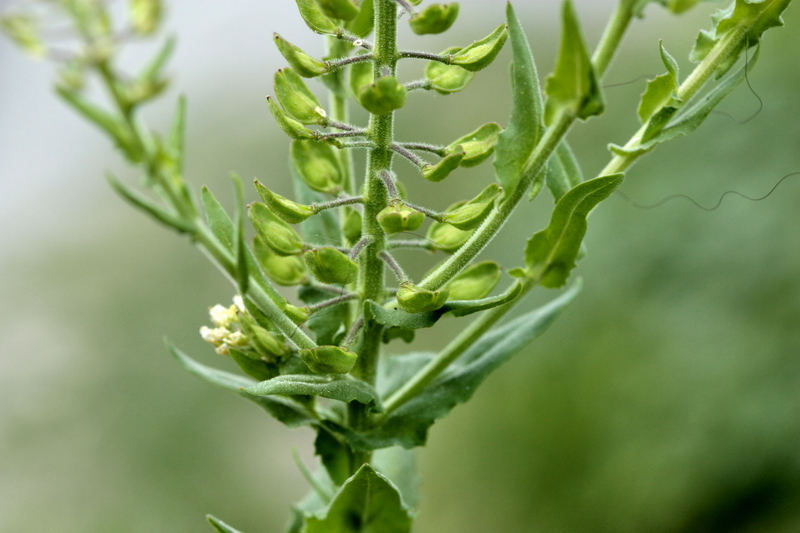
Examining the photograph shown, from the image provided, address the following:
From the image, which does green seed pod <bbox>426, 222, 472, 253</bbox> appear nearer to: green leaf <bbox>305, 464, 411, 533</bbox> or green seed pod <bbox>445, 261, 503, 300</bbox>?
green seed pod <bbox>445, 261, 503, 300</bbox>

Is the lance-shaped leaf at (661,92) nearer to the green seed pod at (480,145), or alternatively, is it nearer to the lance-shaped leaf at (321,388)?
the green seed pod at (480,145)

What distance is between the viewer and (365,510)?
61 cm

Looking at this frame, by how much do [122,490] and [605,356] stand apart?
1459 millimetres

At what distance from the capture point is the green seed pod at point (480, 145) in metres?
0.54

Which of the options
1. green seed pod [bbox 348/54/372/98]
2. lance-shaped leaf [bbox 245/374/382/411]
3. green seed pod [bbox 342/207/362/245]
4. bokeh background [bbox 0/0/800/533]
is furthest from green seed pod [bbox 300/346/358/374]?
bokeh background [bbox 0/0/800/533]

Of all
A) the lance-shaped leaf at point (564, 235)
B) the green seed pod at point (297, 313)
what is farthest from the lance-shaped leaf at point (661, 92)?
the green seed pod at point (297, 313)

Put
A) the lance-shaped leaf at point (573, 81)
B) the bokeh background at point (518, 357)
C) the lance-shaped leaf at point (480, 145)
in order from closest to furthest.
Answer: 1. the lance-shaped leaf at point (573, 81)
2. the lance-shaped leaf at point (480, 145)
3. the bokeh background at point (518, 357)

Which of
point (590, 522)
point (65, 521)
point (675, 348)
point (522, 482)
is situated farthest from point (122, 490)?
point (675, 348)

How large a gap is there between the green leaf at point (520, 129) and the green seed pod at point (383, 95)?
87 mm

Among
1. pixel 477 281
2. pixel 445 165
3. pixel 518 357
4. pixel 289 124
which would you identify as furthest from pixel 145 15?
pixel 518 357

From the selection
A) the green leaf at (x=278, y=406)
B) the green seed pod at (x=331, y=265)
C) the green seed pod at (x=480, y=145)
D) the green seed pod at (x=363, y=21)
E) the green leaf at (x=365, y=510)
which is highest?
the green seed pod at (x=363, y=21)

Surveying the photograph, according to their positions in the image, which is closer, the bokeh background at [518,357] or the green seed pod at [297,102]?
the green seed pod at [297,102]

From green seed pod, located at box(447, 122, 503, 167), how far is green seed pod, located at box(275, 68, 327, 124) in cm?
10

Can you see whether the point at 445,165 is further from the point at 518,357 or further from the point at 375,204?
the point at 518,357
